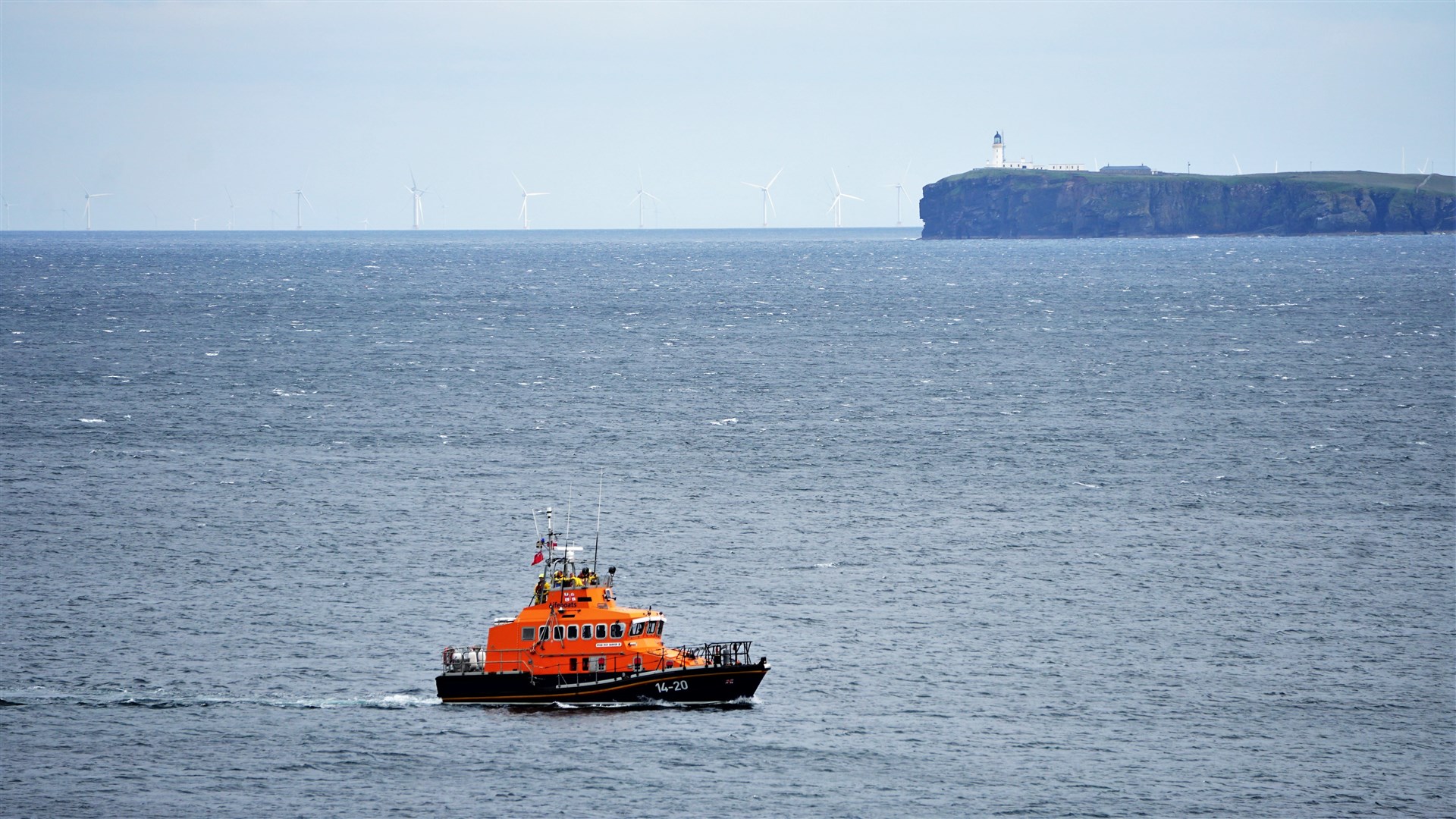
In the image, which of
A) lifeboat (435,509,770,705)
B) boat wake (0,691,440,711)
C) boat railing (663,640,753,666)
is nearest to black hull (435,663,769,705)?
lifeboat (435,509,770,705)

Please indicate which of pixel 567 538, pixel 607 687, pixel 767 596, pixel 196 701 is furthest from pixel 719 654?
pixel 567 538

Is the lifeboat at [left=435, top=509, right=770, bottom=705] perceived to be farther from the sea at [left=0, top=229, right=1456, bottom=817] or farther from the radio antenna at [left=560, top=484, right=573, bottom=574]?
the sea at [left=0, top=229, right=1456, bottom=817]

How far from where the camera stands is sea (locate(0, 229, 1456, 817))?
62938 mm

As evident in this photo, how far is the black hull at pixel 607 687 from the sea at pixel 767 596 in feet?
2.87

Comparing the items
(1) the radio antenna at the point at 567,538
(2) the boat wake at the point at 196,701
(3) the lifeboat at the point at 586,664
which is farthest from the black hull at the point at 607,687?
(1) the radio antenna at the point at 567,538

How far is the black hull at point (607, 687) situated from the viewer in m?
69.6

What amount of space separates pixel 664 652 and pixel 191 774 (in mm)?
19716

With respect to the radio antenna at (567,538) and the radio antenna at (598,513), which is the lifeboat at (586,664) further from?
the radio antenna at (598,513)

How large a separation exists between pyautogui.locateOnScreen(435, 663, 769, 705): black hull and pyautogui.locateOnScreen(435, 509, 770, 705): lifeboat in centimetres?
3

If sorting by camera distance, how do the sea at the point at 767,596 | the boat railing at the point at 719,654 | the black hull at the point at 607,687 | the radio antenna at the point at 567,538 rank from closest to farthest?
1. the sea at the point at 767,596
2. the black hull at the point at 607,687
3. the boat railing at the point at 719,654
4. the radio antenna at the point at 567,538

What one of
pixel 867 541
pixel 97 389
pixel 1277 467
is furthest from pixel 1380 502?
pixel 97 389

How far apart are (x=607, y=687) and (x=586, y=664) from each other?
4.38 ft

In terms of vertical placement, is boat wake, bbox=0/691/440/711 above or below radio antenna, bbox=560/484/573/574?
below

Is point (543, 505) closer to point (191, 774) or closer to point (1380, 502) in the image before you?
point (191, 774)
